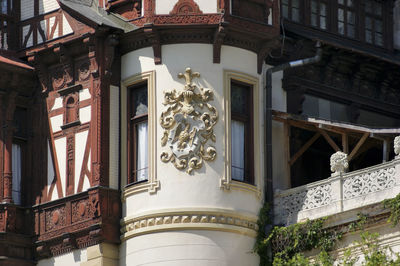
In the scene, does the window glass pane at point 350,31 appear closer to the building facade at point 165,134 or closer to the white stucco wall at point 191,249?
the building facade at point 165,134

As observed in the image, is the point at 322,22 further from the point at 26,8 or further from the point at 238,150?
the point at 26,8

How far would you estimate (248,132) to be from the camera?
45656 mm

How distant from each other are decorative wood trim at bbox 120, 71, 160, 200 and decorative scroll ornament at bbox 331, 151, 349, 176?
4.48m

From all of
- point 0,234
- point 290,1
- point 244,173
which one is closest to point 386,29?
point 290,1

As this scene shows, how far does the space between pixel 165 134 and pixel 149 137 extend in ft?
1.56

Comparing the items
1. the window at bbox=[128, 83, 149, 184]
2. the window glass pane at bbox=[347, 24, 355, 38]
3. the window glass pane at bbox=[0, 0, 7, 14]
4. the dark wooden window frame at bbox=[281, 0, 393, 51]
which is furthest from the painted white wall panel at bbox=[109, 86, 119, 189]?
the window glass pane at bbox=[347, 24, 355, 38]

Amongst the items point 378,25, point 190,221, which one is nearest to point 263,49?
point 190,221

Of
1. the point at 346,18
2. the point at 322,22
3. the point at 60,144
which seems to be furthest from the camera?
the point at 346,18

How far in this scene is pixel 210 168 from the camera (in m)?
44.6

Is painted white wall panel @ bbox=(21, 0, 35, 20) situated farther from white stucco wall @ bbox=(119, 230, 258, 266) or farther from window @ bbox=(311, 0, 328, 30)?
window @ bbox=(311, 0, 328, 30)

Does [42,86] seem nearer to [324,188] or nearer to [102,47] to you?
[102,47]

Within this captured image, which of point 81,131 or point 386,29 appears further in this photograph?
point 386,29

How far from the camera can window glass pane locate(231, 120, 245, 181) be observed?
4525 centimetres

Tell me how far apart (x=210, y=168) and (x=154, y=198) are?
1609mm
